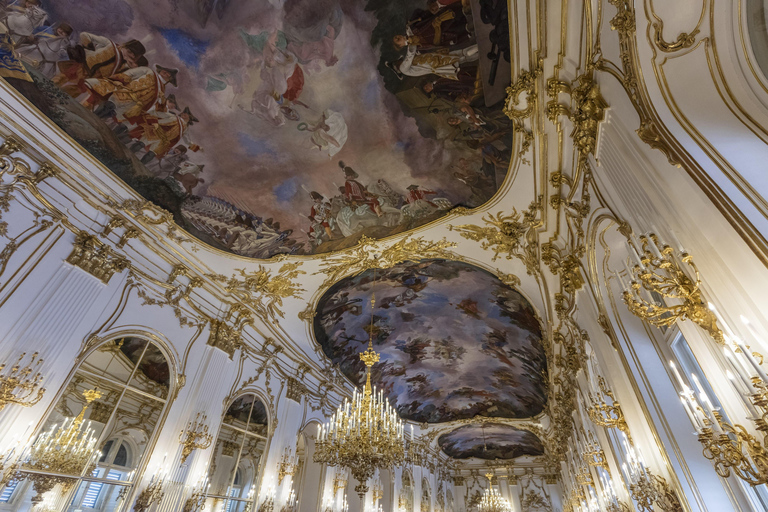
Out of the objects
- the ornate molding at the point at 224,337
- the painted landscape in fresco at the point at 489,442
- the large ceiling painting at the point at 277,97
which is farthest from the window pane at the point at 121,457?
the painted landscape in fresco at the point at 489,442

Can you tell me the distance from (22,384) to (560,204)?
902 centimetres

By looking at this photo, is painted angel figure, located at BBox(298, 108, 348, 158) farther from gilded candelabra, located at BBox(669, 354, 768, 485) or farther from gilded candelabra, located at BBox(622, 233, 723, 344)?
gilded candelabra, located at BBox(669, 354, 768, 485)

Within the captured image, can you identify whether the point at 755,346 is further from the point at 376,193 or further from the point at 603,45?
the point at 376,193

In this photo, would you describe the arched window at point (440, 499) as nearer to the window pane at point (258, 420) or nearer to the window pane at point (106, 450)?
the window pane at point (258, 420)


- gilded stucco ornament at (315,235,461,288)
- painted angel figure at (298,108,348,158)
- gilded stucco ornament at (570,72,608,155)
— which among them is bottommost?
gilded stucco ornament at (570,72,608,155)

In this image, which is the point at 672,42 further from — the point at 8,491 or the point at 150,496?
the point at 150,496

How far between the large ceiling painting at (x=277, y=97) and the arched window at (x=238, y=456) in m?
4.91

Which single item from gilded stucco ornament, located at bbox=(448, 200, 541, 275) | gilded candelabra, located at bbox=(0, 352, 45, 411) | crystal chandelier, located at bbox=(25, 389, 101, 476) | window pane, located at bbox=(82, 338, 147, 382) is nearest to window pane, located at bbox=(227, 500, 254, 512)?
crystal chandelier, located at bbox=(25, 389, 101, 476)

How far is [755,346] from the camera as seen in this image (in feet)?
8.01

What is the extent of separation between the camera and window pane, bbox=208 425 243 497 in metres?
8.90

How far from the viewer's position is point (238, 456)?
9609 millimetres

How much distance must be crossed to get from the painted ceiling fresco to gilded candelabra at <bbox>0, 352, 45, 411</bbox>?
21.9ft

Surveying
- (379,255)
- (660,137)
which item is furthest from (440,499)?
(660,137)

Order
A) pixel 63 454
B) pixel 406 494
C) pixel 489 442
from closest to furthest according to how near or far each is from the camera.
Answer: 1. pixel 63 454
2. pixel 406 494
3. pixel 489 442
